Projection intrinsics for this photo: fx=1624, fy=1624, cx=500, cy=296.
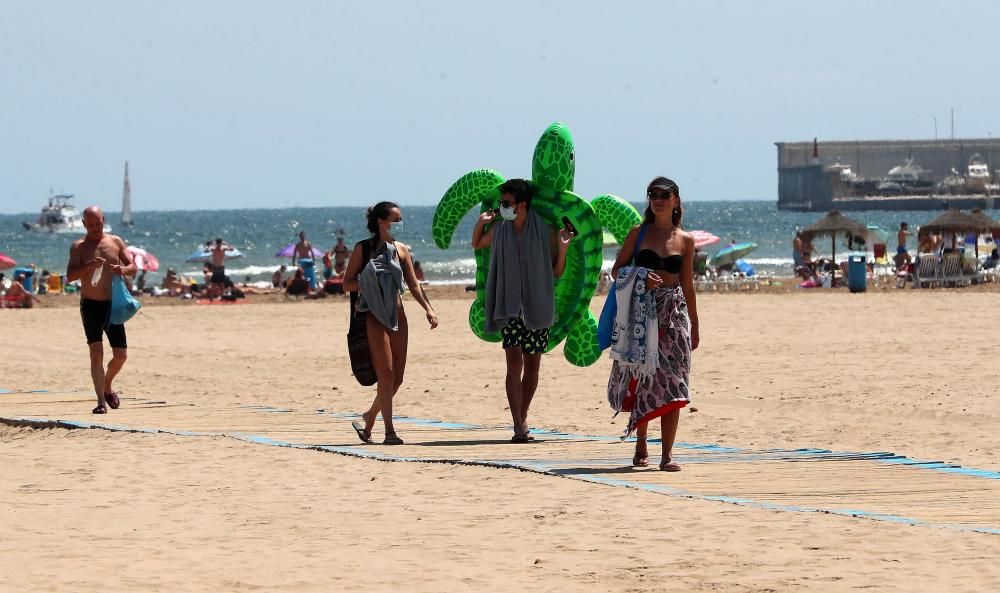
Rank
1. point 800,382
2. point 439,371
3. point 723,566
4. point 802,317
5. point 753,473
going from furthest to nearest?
point 802,317 < point 439,371 < point 800,382 < point 753,473 < point 723,566

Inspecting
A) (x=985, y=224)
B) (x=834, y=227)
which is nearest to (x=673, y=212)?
(x=985, y=224)

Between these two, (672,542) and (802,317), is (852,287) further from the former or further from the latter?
(672,542)

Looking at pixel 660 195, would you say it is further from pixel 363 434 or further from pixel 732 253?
pixel 732 253

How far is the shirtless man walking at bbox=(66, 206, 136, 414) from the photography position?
10.7 m

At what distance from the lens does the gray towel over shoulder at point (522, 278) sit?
8844 mm

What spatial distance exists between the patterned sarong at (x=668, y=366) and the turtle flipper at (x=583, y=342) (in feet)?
6.71

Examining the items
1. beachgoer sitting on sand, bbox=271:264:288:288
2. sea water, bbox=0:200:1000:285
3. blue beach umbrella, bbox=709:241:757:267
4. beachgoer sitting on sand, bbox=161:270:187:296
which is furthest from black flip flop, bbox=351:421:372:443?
sea water, bbox=0:200:1000:285

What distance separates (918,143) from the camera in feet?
508

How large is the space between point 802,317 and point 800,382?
806cm

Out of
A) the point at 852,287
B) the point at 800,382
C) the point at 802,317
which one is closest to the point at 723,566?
the point at 800,382

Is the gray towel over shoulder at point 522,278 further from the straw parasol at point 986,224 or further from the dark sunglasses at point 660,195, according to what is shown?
the straw parasol at point 986,224

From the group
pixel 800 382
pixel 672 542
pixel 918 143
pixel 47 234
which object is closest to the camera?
pixel 672 542

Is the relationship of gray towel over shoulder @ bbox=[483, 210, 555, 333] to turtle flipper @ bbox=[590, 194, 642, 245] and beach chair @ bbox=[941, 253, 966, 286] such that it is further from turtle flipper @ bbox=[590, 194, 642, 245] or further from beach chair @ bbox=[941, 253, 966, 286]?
beach chair @ bbox=[941, 253, 966, 286]

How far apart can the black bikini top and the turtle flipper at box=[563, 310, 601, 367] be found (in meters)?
2.07
